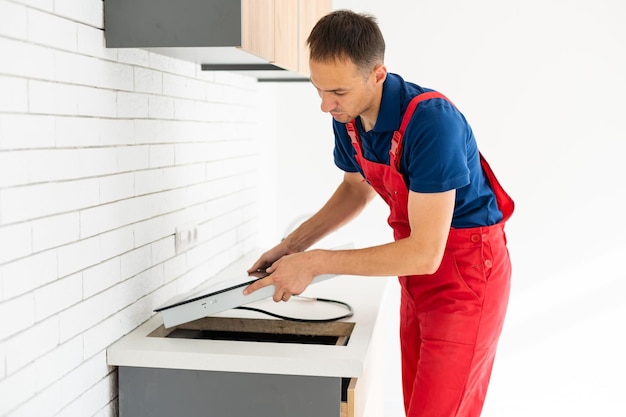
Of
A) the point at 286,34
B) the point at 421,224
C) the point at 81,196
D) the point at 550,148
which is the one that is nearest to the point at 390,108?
Result: the point at 421,224

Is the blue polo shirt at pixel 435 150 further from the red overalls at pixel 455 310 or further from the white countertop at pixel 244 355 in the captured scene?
the white countertop at pixel 244 355

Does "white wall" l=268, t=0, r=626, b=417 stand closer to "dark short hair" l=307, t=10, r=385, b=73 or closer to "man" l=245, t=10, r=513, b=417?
"man" l=245, t=10, r=513, b=417

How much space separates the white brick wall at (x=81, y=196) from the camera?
4.71 feet

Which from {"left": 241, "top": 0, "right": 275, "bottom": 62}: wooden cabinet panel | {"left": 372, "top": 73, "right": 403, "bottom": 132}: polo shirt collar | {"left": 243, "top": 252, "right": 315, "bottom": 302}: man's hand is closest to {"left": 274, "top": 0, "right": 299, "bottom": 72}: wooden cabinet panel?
{"left": 241, "top": 0, "right": 275, "bottom": 62}: wooden cabinet panel

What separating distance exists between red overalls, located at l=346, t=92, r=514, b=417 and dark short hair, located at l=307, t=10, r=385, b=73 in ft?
0.62

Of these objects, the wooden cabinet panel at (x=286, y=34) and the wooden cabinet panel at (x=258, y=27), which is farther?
the wooden cabinet panel at (x=286, y=34)

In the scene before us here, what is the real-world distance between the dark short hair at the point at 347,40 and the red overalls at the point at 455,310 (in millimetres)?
189

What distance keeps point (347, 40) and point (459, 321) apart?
764mm

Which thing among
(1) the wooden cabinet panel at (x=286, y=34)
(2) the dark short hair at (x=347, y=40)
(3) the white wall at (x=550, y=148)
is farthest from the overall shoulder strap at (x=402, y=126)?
(3) the white wall at (x=550, y=148)

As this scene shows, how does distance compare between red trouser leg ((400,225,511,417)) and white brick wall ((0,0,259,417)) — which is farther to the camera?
red trouser leg ((400,225,511,417))

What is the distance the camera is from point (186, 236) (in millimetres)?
2449

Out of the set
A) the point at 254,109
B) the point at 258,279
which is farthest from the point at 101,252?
the point at 254,109

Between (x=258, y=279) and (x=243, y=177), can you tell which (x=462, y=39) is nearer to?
(x=243, y=177)

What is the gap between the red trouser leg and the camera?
196cm
